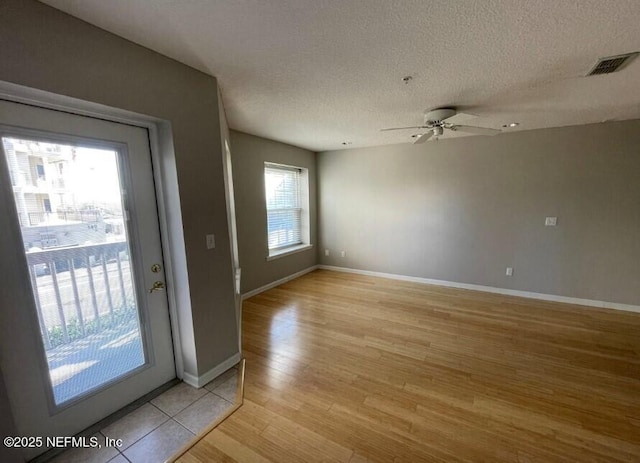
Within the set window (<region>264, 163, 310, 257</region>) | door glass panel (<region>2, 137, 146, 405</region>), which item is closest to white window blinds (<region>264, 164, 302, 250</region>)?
window (<region>264, 163, 310, 257</region>)

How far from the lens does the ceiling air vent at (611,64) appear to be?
1703mm

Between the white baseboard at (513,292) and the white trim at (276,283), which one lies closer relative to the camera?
the white baseboard at (513,292)

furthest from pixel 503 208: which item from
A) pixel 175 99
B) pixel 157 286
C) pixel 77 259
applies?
pixel 77 259

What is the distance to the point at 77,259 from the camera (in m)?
1.58

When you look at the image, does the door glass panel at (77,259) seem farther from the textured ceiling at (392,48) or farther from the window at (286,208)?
the window at (286,208)

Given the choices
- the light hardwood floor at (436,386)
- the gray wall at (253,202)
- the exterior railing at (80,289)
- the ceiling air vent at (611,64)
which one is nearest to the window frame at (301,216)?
the gray wall at (253,202)

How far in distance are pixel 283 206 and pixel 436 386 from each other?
3.66 m

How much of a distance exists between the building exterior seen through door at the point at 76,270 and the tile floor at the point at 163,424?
15 centimetres

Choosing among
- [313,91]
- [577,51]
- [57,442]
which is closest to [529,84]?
[577,51]

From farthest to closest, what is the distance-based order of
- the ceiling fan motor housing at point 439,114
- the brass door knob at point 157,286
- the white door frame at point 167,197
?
the ceiling fan motor housing at point 439,114 < the brass door knob at point 157,286 < the white door frame at point 167,197

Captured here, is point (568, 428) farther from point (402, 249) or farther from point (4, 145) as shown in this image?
point (4, 145)

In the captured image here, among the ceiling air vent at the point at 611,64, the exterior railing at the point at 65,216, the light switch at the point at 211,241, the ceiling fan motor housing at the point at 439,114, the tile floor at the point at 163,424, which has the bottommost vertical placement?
the tile floor at the point at 163,424

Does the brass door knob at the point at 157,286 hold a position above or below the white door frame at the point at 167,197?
below

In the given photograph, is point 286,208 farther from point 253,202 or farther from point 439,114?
point 439,114
